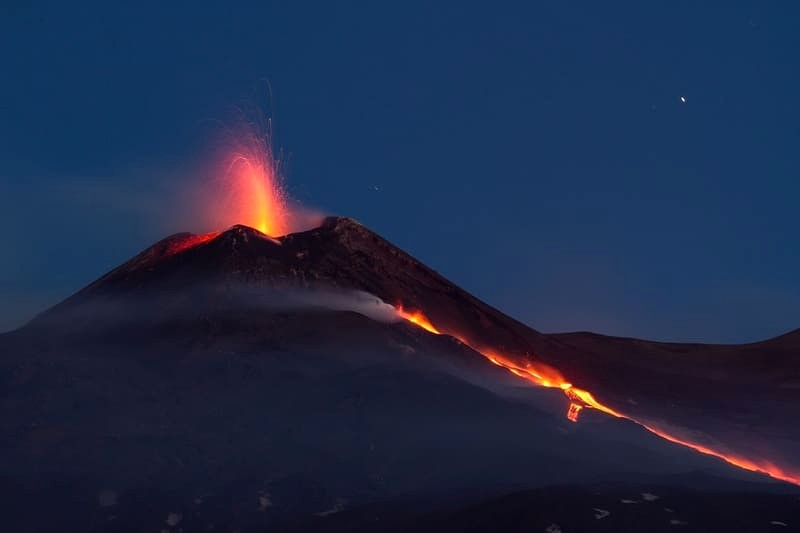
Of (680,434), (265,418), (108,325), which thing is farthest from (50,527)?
(680,434)

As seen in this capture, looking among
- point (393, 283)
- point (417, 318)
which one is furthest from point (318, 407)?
point (393, 283)

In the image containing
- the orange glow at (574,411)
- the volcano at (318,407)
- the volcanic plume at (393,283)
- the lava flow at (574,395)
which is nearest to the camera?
the volcano at (318,407)

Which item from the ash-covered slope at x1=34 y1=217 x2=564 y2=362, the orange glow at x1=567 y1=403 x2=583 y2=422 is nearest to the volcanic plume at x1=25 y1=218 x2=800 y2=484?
the ash-covered slope at x1=34 y1=217 x2=564 y2=362

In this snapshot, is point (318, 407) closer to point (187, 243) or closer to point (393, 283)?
point (393, 283)

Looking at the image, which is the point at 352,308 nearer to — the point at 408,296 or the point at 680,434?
the point at 408,296

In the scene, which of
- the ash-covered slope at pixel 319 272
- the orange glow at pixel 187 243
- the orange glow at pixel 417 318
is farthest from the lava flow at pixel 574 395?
the orange glow at pixel 187 243

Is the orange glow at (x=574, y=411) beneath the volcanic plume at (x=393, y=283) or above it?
beneath

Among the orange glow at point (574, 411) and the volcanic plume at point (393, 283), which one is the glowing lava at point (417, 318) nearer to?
the volcanic plume at point (393, 283)

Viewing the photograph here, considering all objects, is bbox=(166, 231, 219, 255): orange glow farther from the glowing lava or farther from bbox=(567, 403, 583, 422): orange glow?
bbox=(567, 403, 583, 422): orange glow

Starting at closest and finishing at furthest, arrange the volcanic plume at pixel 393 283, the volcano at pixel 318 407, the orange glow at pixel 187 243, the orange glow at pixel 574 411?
the volcano at pixel 318 407, the orange glow at pixel 574 411, the volcanic plume at pixel 393 283, the orange glow at pixel 187 243
